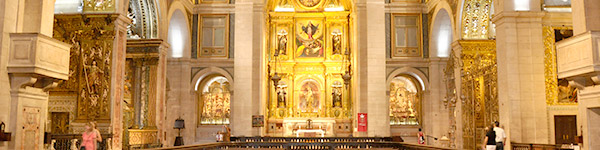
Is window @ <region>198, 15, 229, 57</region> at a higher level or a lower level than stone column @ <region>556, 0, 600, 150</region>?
higher

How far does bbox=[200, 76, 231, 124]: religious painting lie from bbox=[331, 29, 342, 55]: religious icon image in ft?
21.2

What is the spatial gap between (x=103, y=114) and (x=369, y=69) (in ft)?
37.8

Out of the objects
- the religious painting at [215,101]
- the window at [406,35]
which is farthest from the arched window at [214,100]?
the window at [406,35]

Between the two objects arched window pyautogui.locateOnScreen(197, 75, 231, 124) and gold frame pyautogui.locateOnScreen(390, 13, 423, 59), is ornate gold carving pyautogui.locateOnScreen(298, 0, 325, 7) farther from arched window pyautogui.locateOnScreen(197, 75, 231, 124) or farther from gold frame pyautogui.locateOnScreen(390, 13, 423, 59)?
arched window pyautogui.locateOnScreen(197, 75, 231, 124)

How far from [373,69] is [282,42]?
9.25 meters

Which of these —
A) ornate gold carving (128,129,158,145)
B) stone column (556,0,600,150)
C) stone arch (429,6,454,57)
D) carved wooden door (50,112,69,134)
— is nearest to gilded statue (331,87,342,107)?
stone arch (429,6,454,57)

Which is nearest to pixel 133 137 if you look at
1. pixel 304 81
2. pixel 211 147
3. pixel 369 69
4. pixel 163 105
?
pixel 163 105

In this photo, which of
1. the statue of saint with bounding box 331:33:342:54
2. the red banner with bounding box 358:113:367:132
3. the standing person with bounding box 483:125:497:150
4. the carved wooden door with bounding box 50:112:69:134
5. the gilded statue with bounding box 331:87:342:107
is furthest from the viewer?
the statue of saint with bounding box 331:33:342:54

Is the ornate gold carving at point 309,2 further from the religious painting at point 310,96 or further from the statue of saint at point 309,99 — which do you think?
the statue of saint at point 309,99

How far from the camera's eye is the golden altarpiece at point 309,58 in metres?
31.8

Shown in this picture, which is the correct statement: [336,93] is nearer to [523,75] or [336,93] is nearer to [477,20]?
[477,20]

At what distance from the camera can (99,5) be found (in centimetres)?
1728

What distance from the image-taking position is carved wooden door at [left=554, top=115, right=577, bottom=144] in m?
16.6

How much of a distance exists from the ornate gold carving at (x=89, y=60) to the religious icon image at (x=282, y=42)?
50.8 ft
